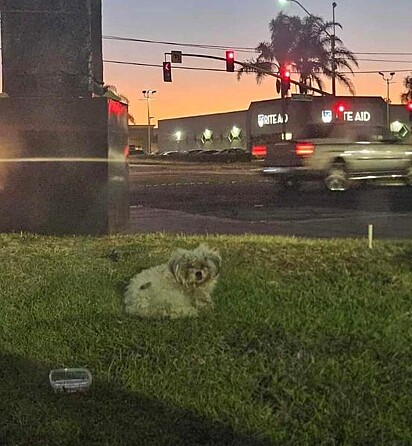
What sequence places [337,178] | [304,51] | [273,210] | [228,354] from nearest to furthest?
[228,354]
[273,210]
[337,178]
[304,51]

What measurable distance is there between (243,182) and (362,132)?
4627mm

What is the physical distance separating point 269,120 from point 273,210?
48.4 m

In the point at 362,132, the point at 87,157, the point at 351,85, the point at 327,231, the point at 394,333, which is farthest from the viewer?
the point at 351,85

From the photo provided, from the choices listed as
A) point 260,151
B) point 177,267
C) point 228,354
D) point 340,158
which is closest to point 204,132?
point 260,151

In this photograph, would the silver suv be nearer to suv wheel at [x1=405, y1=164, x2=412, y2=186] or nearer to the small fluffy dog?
suv wheel at [x1=405, y1=164, x2=412, y2=186]

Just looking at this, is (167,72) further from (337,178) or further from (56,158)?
(56,158)

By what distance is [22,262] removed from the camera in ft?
26.4

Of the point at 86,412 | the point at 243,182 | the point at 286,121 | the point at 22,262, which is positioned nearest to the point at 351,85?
the point at 286,121

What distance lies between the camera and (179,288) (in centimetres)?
615

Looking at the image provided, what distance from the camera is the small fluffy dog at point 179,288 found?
6.09 m

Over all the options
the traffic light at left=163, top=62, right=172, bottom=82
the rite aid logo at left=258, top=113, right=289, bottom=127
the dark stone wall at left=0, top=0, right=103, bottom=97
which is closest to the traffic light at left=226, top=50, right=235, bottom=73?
the traffic light at left=163, top=62, right=172, bottom=82

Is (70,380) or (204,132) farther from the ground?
(204,132)

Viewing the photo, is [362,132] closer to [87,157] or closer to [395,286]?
[87,157]

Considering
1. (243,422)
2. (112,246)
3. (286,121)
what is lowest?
(243,422)
